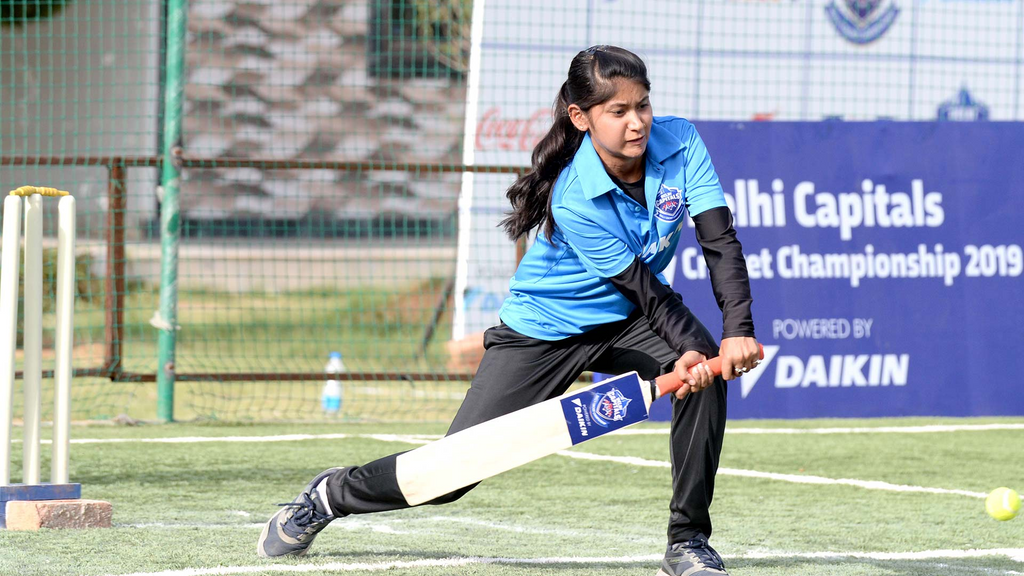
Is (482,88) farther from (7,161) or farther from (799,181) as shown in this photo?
(7,161)

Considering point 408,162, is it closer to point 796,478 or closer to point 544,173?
point 796,478

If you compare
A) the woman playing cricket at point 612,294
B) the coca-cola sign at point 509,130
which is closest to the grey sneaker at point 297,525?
the woman playing cricket at point 612,294

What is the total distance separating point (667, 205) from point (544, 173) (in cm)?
45

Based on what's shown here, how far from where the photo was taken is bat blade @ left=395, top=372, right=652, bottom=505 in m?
4.15

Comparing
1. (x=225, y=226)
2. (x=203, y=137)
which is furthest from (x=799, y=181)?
(x=203, y=137)

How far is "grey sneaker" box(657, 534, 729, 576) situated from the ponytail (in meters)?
1.01

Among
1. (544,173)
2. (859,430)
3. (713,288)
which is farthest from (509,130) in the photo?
(713,288)

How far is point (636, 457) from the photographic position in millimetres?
7496

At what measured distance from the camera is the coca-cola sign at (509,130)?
448 inches

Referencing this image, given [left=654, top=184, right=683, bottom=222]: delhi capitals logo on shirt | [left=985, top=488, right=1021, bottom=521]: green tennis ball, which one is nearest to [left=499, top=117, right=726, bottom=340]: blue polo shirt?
[left=654, top=184, right=683, bottom=222]: delhi capitals logo on shirt

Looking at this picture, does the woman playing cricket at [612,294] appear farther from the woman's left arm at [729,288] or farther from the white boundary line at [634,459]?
the white boundary line at [634,459]

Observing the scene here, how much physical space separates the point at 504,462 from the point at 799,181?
17.9ft

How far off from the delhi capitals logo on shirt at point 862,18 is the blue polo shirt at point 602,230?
8.68 metres

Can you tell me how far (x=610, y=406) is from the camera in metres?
4.15
